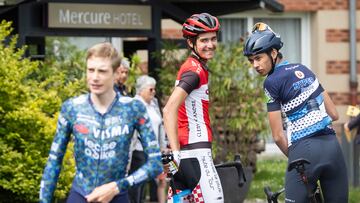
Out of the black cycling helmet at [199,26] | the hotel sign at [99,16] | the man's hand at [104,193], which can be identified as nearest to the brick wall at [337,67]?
the hotel sign at [99,16]

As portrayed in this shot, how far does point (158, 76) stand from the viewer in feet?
52.6

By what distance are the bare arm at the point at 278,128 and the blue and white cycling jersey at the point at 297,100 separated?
51 mm

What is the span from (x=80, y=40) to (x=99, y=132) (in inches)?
609

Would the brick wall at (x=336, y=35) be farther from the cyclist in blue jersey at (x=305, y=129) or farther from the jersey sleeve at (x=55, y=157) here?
the jersey sleeve at (x=55, y=157)

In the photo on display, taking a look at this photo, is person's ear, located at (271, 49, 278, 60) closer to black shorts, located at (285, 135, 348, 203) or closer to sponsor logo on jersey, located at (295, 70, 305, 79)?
sponsor logo on jersey, located at (295, 70, 305, 79)

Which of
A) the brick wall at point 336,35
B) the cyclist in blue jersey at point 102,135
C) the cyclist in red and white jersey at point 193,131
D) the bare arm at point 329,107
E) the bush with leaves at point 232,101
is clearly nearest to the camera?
the cyclist in blue jersey at point 102,135

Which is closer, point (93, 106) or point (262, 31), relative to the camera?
point (93, 106)

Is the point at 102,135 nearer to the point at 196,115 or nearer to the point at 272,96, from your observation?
the point at 272,96

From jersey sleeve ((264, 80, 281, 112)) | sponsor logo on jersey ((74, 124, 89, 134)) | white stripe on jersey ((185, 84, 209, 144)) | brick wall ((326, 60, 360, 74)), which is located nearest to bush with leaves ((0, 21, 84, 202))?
white stripe on jersey ((185, 84, 209, 144))

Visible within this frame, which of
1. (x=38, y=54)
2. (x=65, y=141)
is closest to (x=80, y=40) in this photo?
(x=38, y=54)

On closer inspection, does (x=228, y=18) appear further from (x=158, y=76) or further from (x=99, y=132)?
(x=99, y=132)

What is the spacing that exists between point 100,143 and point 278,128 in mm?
2095

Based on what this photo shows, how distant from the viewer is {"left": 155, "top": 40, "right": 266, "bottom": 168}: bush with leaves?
1631 centimetres

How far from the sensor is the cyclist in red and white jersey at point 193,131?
28.6 ft
